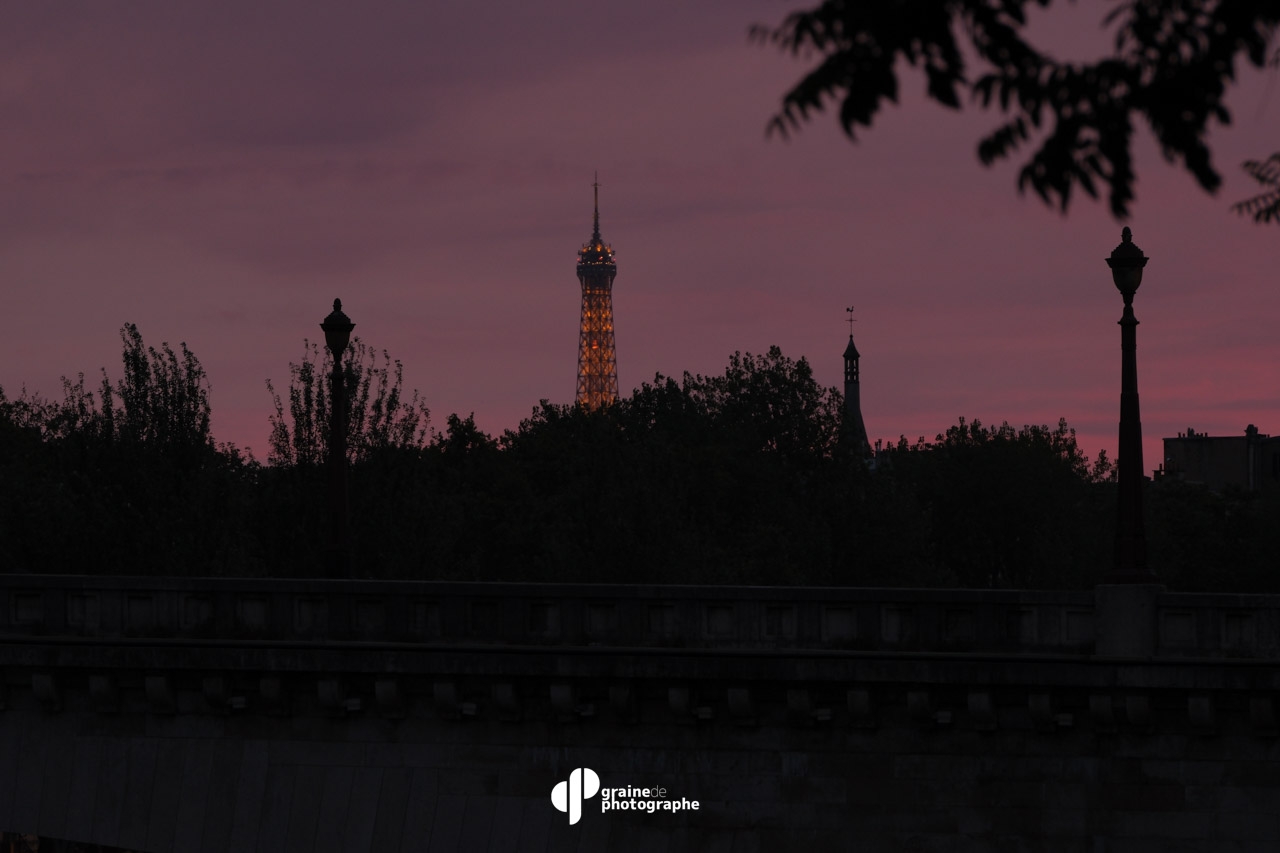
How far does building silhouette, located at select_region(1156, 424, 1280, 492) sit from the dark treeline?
29.8 m

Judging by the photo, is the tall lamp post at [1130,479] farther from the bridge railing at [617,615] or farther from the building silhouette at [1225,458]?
the building silhouette at [1225,458]

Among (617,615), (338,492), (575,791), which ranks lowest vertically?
(575,791)

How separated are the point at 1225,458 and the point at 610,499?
102 m

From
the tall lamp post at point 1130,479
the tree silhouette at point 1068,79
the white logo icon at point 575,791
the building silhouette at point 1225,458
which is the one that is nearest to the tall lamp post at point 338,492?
the white logo icon at point 575,791

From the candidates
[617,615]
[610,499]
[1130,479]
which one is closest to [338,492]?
[617,615]

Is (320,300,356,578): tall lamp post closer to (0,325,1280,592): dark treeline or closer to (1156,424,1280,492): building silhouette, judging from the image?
(0,325,1280,592): dark treeline

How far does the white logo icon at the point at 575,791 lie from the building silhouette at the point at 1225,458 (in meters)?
123

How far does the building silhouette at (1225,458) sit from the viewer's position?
14325 cm

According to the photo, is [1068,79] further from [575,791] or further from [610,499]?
[610,499]

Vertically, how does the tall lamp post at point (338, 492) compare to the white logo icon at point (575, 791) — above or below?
above

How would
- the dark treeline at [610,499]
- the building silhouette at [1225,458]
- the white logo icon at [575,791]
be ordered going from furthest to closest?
the building silhouette at [1225,458] → the dark treeline at [610,499] → the white logo icon at [575,791]

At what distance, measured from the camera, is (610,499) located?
57.2 metres

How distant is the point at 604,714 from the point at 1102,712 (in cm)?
560

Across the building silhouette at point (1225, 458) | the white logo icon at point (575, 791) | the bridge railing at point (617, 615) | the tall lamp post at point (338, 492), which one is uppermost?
the building silhouette at point (1225, 458)
